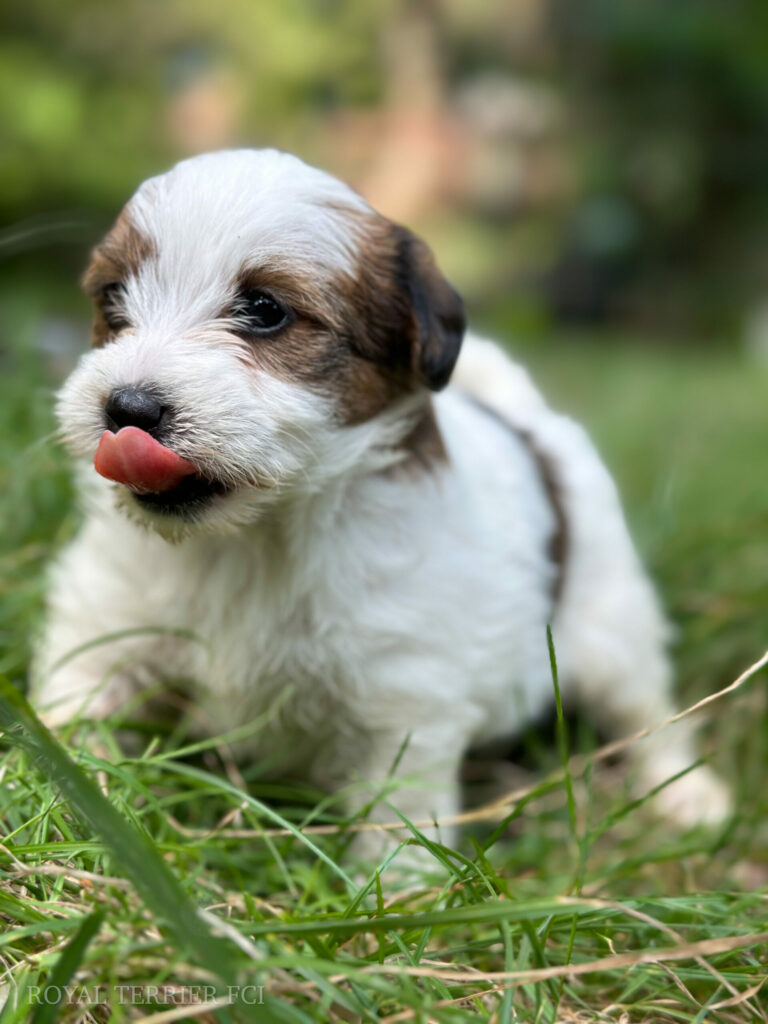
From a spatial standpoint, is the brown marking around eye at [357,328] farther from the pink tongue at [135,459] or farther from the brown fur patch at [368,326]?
the pink tongue at [135,459]

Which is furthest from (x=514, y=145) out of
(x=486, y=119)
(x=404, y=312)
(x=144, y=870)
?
(x=144, y=870)

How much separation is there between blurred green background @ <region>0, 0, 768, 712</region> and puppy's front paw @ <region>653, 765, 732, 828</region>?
3.55 metres

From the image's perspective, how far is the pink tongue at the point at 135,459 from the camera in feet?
7.09

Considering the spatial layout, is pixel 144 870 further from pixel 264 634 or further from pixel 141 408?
pixel 264 634

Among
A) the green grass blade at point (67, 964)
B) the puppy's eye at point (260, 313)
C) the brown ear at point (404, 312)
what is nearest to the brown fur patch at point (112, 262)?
the puppy's eye at point (260, 313)

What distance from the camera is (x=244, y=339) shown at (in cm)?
240

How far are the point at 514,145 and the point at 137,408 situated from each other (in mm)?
11266

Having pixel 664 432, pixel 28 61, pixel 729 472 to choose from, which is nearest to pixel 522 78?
pixel 28 61

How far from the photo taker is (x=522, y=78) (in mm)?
12789

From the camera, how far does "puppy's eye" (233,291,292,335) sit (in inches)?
95.1

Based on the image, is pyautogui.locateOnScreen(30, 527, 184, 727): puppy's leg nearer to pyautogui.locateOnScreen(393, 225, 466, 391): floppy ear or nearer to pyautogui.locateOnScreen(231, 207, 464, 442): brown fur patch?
pyautogui.locateOnScreen(231, 207, 464, 442): brown fur patch

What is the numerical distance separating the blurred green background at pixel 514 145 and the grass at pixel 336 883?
138 inches

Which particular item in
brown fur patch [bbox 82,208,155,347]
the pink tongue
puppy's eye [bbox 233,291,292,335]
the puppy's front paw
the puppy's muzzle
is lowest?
the puppy's front paw

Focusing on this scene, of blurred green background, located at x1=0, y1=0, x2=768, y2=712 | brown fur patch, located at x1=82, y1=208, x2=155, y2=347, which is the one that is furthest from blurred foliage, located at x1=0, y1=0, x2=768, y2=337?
brown fur patch, located at x1=82, y1=208, x2=155, y2=347
